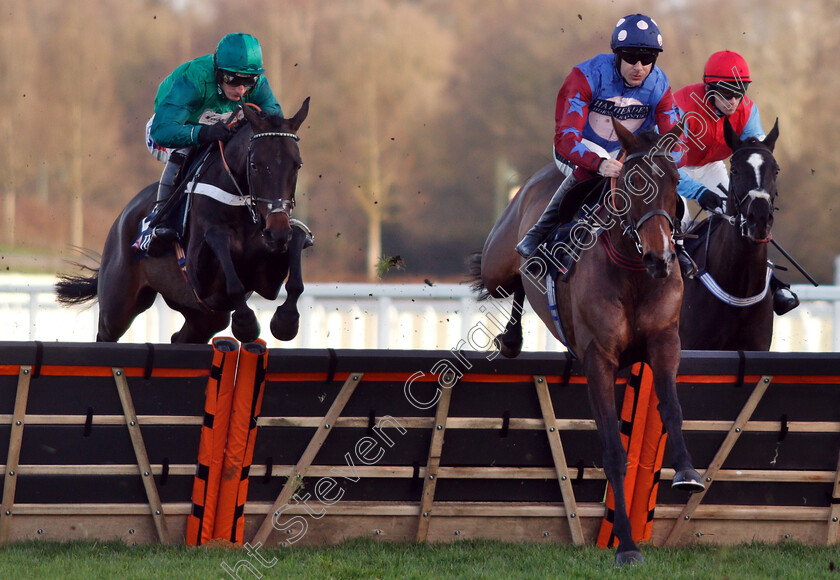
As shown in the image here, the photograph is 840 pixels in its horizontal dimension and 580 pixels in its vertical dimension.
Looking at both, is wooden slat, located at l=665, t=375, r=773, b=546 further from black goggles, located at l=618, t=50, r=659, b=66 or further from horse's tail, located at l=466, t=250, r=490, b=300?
horse's tail, located at l=466, t=250, r=490, b=300

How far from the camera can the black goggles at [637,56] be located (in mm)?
4254

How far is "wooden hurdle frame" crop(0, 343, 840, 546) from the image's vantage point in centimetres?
372

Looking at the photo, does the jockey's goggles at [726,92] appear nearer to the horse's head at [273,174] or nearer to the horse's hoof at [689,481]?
the horse's head at [273,174]

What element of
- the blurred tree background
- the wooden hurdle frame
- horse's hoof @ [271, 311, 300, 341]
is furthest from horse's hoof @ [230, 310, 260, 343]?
the blurred tree background

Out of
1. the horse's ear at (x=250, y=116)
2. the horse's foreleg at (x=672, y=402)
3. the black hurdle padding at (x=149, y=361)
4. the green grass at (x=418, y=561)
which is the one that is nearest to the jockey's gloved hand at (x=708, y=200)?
the horse's foreleg at (x=672, y=402)

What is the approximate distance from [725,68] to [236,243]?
2.46 meters

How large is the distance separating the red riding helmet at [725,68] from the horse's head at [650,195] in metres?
1.60

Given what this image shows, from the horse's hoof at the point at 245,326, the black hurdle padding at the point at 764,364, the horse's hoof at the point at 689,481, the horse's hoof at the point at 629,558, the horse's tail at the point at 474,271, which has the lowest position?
the horse's hoof at the point at 629,558

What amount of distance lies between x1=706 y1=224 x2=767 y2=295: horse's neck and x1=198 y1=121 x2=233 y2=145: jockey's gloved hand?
90.6 inches

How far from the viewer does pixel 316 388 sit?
3.89 m

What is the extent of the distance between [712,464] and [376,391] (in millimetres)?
1278

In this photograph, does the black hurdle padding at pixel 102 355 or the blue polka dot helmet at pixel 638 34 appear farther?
the blue polka dot helmet at pixel 638 34

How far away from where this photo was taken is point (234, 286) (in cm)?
453

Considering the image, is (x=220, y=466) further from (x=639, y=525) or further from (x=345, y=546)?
(x=639, y=525)
